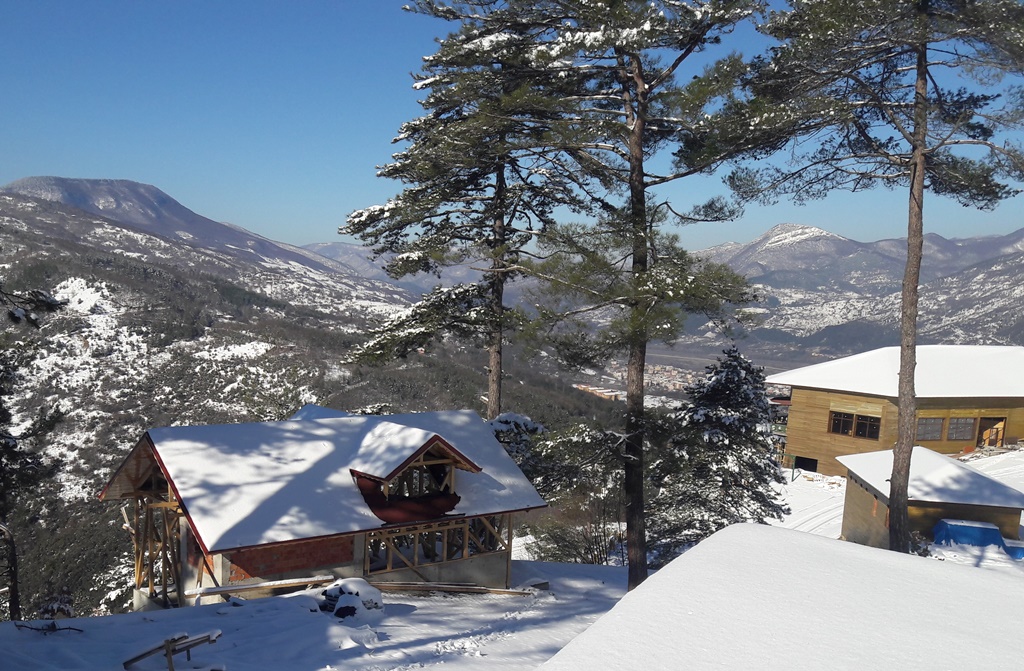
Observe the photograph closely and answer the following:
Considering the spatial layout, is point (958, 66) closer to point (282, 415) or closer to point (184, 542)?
point (184, 542)

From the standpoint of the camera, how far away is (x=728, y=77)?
477 inches

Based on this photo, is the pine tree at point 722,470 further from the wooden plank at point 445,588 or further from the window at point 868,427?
the window at point 868,427

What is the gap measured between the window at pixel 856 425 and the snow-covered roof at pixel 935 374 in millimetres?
1324

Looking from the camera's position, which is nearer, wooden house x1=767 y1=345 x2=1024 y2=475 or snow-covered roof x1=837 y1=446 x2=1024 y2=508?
snow-covered roof x1=837 y1=446 x2=1024 y2=508

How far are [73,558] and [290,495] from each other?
2140 cm

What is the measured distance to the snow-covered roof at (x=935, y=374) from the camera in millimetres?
29516

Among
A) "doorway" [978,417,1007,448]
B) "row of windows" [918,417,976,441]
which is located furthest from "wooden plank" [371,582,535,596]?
"doorway" [978,417,1007,448]

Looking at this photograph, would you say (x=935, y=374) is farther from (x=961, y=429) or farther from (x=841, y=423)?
(x=841, y=423)

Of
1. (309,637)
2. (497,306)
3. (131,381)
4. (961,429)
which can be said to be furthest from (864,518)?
(131,381)

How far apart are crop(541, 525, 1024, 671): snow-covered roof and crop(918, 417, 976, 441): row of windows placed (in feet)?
98.7

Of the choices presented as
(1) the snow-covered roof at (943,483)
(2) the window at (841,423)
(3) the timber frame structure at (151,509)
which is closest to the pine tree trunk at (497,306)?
(3) the timber frame structure at (151,509)

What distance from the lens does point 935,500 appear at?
59.7 feet

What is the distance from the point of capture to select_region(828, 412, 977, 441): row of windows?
97.1ft

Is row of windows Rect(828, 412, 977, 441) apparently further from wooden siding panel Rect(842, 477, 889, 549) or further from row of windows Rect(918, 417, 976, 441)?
wooden siding panel Rect(842, 477, 889, 549)
